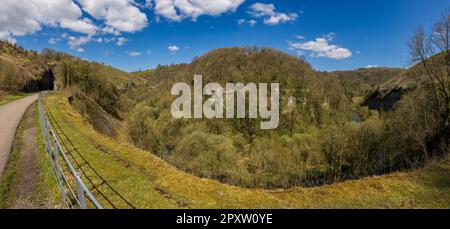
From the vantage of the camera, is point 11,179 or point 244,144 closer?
point 11,179

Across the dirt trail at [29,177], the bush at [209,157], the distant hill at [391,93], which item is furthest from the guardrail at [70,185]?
the distant hill at [391,93]

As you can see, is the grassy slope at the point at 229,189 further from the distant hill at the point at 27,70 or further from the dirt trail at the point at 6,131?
the distant hill at the point at 27,70

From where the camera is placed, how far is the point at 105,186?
26.8ft

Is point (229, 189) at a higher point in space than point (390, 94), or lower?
lower

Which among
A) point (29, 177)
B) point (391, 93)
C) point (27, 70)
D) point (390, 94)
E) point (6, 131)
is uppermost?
point (27, 70)

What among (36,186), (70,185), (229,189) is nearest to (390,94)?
(229,189)

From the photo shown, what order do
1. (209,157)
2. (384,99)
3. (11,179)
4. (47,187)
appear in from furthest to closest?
(384,99) → (209,157) → (11,179) → (47,187)

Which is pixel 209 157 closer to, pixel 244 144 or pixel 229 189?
pixel 244 144

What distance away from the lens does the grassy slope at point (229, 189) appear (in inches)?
330

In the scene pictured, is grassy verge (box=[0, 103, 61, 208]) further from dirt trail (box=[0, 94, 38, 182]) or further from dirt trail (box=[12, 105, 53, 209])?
dirt trail (box=[0, 94, 38, 182])

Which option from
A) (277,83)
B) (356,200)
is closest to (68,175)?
(356,200)

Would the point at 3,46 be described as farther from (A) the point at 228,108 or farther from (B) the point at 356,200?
(B) the point at 356,200

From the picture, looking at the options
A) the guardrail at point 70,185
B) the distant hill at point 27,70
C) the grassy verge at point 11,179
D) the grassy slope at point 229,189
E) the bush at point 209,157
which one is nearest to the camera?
the guardrail at point 70,185

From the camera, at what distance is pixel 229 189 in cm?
988
